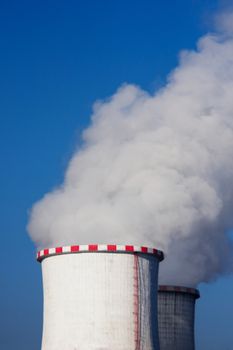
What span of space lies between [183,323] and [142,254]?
7.13 metres

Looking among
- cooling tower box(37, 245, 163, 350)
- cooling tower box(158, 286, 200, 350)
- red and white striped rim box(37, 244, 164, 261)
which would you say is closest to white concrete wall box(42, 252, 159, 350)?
cooling tower box(37, 245, 163, 350)

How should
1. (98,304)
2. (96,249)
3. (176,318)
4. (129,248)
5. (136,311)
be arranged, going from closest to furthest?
1. (98,304)
2. (96,249)
3. (136,311)
4. (129,248)
5. (176,318)

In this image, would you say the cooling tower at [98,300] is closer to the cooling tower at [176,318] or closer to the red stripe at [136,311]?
the red stripe at [136,311]

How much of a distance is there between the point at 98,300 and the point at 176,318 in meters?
7.47

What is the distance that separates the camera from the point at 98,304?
22.0 meters

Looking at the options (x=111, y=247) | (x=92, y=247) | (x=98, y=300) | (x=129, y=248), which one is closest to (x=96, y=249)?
(x=92, y=247)

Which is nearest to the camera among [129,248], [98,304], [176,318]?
[98,304]

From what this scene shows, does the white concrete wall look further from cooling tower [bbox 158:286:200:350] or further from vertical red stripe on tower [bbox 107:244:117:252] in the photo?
cooling tower [bbox 158:286:200:350]

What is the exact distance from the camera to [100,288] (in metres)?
22.0

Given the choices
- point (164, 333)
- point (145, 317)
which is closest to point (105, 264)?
point (145, 317)

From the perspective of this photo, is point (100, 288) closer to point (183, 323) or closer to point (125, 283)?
point (125, 283)

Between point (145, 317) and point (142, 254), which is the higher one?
point (142, 254)

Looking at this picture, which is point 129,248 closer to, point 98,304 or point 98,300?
point 98,300

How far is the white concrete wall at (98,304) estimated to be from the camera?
71.8 ft
